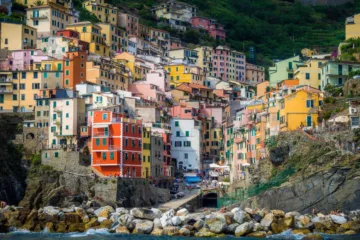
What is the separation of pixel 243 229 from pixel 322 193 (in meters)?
9.27

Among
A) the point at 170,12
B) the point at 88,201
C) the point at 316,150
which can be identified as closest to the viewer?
the point at 316,150

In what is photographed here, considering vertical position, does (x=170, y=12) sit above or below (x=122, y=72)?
above

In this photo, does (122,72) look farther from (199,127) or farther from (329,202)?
(329,202)

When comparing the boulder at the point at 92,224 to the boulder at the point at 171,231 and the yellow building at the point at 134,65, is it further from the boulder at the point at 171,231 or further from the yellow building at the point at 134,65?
the yellow building at the point at 134,65

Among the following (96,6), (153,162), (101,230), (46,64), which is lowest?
(101,230)

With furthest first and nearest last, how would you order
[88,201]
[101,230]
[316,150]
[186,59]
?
[186,59] < [88,201] < [316,150] < [101,230]

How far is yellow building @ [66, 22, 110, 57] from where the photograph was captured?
403ft

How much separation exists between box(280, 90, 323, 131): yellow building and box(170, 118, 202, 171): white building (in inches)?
864

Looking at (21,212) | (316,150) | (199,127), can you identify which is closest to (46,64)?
(199,127)

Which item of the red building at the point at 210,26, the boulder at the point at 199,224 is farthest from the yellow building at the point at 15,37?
the red building at the point at 210,26

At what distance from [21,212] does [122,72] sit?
44832 millimetres

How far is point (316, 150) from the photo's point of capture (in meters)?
78.9

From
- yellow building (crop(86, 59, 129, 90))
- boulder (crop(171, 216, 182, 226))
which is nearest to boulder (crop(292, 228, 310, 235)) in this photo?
boulder (crop(171, 216, 182, 226))

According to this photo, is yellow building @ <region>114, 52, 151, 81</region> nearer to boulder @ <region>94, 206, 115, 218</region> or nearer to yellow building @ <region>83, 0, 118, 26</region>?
yellow building @ <region>83, 0, 118, 26</region>
